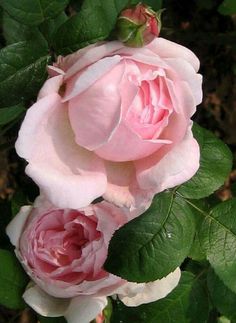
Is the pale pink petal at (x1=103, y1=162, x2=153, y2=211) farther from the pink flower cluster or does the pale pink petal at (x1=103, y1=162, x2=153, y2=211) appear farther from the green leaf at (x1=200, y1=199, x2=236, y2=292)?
the green leaf at (x1=200, y1=199, x2=236, y2=292)

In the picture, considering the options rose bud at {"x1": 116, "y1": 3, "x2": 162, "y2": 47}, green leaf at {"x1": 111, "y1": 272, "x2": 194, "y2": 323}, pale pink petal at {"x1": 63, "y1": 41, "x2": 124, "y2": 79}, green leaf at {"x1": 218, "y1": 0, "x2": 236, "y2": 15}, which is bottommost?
green leaf at {"x1": 111, "y1": 272, "x2": 194, "y2": 323}

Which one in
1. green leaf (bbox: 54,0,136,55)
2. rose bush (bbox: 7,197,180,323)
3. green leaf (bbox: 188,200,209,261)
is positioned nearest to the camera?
green leaf (bbox: 54,0,136,55)

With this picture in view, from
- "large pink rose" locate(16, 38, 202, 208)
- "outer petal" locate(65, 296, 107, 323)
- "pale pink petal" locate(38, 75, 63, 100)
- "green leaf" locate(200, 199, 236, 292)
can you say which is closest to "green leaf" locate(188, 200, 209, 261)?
"green leaf" locate(200, 199, 236, 292)

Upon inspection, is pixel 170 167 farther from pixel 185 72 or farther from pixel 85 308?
pixel 85 308

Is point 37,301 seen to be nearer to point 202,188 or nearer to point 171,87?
point 202,188

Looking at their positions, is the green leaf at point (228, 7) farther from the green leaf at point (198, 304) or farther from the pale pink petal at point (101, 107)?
the pale pink petal at point (101, 107)

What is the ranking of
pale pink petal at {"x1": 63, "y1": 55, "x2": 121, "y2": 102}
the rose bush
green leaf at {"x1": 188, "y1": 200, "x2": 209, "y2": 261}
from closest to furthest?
1. pale pink petal at {"x1": 63, "y1": 55, "x2": 121, "y2": 102}
2. the rose bush
3. green leaf at {"x1": 188, "y1": 200, "x2": 209, "y2": 261}
